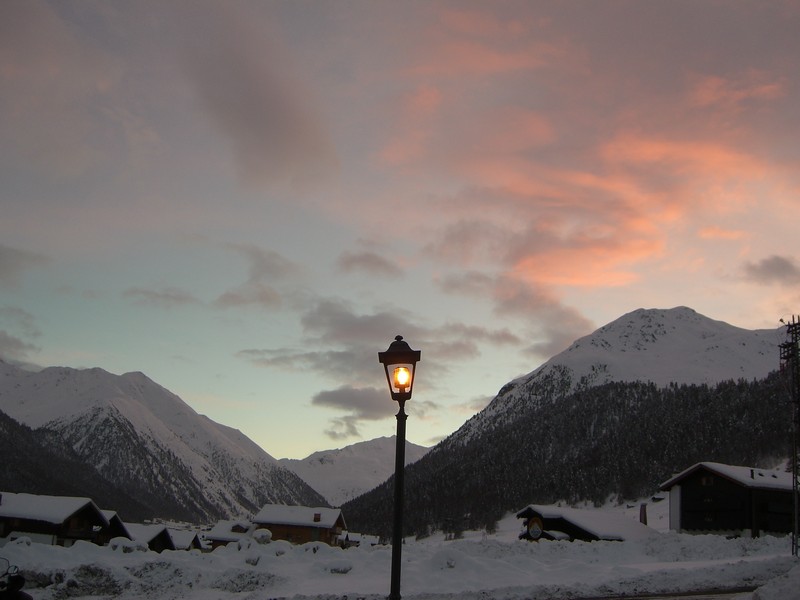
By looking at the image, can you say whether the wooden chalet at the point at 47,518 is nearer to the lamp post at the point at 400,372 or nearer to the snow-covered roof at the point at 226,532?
the snow-covered roof at the point at 226,532

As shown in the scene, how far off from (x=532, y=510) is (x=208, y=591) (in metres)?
52.0

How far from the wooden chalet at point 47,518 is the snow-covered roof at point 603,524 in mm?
46423

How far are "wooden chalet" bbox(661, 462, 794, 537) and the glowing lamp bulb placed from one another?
51.3 metres

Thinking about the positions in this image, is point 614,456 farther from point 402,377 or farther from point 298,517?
point 402,377

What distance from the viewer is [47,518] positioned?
71875mm

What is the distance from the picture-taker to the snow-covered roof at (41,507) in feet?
237

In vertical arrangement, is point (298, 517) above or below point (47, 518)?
below

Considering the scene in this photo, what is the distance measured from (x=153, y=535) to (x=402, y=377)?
77.9 m

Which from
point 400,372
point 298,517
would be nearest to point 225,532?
point 298,517

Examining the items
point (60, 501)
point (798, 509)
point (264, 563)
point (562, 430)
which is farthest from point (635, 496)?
point (264, 563)

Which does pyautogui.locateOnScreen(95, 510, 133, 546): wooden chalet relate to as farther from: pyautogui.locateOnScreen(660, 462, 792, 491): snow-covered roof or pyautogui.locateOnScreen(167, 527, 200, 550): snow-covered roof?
pyautogui.locateOnScreen(660, 462, 792, 491): snow-covered roof

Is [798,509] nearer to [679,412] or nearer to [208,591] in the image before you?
[208,591]

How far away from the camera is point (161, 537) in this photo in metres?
87.2

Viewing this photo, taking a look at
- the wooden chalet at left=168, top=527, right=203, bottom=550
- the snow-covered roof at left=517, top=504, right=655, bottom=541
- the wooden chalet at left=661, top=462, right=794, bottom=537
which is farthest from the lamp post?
the wooden chalet at left=168, top=527, right=203, bottom=550
